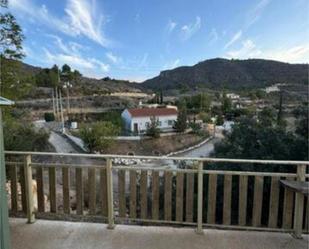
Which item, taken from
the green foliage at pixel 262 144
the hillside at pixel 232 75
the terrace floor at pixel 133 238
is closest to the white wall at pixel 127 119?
the hillside at pixel 232 75

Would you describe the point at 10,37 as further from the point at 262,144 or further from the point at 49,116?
the point at 49,116

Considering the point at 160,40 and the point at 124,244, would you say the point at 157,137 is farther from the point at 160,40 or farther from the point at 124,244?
the point at 124,244

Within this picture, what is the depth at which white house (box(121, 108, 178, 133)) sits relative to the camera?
27.8 metres

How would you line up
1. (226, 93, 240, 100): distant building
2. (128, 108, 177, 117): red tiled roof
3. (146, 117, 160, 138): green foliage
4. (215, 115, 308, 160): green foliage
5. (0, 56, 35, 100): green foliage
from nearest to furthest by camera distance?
(0, 56, 35, 100): green foliage < (215, 115, 308, 160): green foliage < (226, 93, 240, 100): distant building < (146, 117, 160, 138): green foliage < (128, 108, 177, 117): red tiled roof

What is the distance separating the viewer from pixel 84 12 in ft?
24.2

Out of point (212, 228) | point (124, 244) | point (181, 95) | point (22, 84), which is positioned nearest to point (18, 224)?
point (124, 244)

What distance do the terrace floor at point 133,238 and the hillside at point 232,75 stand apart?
56.7 feet

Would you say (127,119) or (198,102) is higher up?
(198,102)

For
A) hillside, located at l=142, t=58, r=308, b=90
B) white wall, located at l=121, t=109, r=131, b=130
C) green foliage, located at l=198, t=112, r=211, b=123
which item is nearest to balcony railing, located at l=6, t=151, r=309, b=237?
hillside, located at l=142, t=58, r=308, b=90

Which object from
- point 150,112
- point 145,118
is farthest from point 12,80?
point 150,112

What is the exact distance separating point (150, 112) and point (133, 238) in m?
26.0

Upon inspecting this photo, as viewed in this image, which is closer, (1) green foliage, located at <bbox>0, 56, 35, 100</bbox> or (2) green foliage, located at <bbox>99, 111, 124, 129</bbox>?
(1) green foliage, located at <bbox>0, 56, 35, 100</bbox>

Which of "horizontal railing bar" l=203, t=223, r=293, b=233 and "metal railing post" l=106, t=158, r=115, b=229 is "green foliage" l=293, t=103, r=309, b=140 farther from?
"metal railing post" l=106, t=158, r=115, b=229

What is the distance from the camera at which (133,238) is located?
9.39ft
